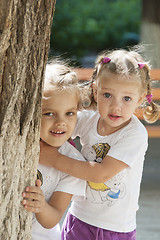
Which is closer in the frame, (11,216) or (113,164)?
(11,216)

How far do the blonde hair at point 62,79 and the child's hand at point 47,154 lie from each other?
10.4 inches

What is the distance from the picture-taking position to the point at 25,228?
1928 mm

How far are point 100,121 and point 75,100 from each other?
0.35 metres

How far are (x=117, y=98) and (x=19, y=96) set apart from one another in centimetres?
72

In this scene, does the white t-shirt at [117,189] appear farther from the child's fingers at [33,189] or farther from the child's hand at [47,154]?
the child's fingers at [33,189]

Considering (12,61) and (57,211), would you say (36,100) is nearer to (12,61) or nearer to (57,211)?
(12,61)

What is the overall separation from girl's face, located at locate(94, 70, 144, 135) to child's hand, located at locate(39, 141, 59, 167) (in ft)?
1.10

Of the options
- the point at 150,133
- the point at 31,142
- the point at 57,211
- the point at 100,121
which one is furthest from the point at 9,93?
the point at 150,133

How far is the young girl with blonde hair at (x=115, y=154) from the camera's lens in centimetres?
236

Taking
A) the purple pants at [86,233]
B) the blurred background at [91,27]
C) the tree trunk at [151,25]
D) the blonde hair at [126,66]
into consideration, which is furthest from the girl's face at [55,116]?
the blurred background at [91,27]

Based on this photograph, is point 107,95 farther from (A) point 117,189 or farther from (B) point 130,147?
(A) point 117,189

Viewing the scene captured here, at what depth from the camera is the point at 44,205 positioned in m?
2.01

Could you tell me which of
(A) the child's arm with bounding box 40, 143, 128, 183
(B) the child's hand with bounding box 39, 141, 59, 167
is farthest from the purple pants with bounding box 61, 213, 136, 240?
(B) the child's hand with bounding box 39, 141, 59, 167

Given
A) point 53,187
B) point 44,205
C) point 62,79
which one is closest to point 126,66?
point 62,79
